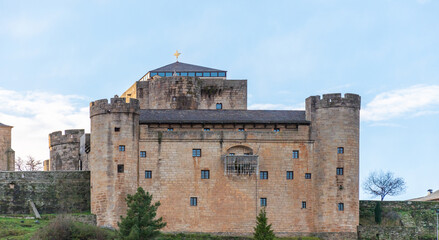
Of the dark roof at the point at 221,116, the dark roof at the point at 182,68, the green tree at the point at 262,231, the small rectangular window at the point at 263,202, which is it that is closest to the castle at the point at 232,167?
the small rectangular window at the point at 263,202

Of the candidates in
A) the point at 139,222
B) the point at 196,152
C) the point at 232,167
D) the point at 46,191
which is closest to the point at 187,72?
the point at 196,152

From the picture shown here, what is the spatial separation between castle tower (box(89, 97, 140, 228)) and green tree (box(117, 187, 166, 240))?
22.1 feet

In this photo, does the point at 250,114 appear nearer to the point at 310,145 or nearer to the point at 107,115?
the point at 310,145

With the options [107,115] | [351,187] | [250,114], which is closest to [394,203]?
[351,187]

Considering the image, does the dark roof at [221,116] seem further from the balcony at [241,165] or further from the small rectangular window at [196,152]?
the balcony at [241,165]

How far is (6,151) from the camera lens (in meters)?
99.4

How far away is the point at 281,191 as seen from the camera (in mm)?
76375

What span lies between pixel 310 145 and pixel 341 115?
360cm

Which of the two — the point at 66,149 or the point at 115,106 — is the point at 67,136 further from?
the point at 115,106

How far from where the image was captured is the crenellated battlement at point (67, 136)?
88.8m

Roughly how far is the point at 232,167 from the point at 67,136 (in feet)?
67.1

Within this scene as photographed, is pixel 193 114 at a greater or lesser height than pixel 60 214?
greater

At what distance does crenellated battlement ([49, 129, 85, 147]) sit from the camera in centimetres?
8881

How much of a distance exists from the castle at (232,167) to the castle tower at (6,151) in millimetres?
24207
